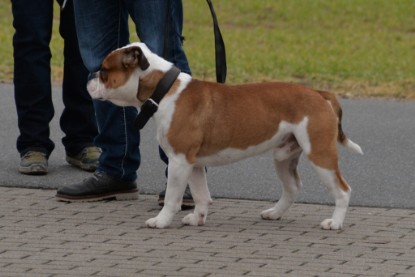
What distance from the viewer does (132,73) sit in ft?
20.9

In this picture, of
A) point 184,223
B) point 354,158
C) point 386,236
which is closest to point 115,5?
point 184,223

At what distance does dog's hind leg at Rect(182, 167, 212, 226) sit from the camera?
661cm

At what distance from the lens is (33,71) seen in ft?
26.0

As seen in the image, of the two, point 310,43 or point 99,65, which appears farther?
point 310,43

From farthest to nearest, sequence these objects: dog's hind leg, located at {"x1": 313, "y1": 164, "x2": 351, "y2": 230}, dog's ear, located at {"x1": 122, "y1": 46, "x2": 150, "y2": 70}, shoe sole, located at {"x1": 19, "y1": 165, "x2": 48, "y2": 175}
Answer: shoe sole, located at {"x1": 19, "y1": 165, "x2": 48, "y2": 175} < dog's hind leg, located at {"x1": 313, "y1": 164, "x2": 351, "y2": 230} < dog's ear, located at {"x1": 122, "y1": 46, "x2": 150, "y2": 70}

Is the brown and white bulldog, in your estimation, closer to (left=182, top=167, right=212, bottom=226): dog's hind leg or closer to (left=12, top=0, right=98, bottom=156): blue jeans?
(left=182, top=167, right=212, bottom=226): dog's hind leg

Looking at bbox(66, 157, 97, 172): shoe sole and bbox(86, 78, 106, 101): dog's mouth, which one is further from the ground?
bbox(86, 78, 106, 101): dog's mouth

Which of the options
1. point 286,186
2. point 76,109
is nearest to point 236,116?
point 286,186

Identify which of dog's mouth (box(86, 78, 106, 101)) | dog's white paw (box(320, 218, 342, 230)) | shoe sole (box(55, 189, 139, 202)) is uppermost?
dog's mouth (box(86, 78, 106, 101))

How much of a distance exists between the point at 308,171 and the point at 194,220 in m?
1.72

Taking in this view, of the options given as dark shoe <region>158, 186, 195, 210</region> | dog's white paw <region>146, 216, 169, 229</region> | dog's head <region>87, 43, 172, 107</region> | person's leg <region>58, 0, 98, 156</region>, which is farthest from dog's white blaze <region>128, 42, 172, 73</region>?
person's leg <region>58, 0, 98, 156</region>

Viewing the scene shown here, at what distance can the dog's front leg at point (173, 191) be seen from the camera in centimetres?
640

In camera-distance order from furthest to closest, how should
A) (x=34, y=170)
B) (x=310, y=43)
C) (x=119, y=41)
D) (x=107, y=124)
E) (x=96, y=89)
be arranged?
1. (x=310, y=43)
2. (x=34, y=170)
3. (x=107, y=124)
4. (x=119, y=41)
5. (x=96, y=89)

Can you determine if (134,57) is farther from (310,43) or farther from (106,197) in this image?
(310,43)
